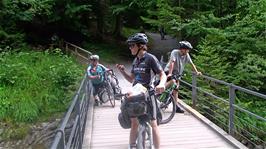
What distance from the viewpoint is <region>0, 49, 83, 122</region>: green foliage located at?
54.5 feet

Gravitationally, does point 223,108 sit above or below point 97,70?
below

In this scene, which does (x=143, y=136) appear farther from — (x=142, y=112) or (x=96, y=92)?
(x=96, y=92)

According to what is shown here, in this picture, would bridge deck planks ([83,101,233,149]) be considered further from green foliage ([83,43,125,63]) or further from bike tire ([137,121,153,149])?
green foliage ([83,43,125,63])

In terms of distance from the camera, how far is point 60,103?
17.8 m

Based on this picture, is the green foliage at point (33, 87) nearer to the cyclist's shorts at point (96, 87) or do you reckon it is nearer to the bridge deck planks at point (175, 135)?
the cyclist's shorts at point (96, 87)

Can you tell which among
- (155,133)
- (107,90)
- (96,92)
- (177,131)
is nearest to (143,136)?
(155,133)

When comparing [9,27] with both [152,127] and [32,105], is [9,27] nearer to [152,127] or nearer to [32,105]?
[32,105]

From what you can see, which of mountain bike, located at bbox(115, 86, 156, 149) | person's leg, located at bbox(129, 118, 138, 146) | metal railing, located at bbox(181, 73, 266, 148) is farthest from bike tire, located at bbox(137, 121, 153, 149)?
metal railing, located at bbox(181, 73, 266, 148)

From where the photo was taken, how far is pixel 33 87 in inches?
729

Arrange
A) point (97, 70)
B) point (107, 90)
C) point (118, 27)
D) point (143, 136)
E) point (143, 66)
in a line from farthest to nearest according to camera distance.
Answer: point (118, 27)
point (107, 90)
point (97, 70)
point (143, 66)
point (143, 136)

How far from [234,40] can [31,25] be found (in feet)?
59.4

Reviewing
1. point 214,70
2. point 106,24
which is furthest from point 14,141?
point 106,24

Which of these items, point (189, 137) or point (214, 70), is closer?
point (189, 137)

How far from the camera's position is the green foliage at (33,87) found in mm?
16609
